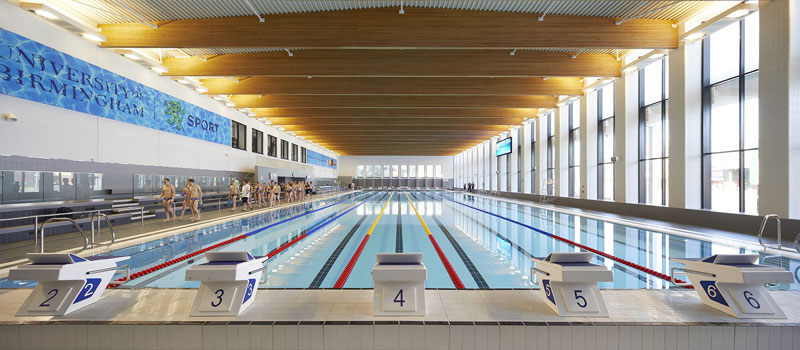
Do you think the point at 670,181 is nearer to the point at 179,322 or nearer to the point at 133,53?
the point at 179,322

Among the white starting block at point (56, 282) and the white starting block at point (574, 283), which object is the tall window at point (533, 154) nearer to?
the white starting block at point (574, 283)

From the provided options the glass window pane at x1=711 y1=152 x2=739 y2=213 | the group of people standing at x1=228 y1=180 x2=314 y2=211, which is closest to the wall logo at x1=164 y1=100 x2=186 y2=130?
the group of people standing at x1=228 y1=180 x2=314 y2=211

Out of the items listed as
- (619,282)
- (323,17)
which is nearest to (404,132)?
(323,17)

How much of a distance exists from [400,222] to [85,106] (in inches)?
297

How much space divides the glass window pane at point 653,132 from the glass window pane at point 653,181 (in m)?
0.24

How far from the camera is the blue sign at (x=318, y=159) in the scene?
91.1 ft

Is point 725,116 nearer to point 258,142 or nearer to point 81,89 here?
point 81,89

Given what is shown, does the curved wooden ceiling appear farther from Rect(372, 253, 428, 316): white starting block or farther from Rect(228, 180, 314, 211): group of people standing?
Rect(372, 253, 428, 316): white starting block

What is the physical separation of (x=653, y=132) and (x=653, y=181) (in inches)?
55.3

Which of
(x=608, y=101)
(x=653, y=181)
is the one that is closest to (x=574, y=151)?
(x=608, y=101)

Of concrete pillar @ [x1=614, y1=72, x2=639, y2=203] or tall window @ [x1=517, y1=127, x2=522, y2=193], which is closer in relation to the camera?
Result: concrete pillar @ [x1=614, y1=72, x2=639, y2=203]

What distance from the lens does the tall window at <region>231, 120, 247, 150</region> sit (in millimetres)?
14602

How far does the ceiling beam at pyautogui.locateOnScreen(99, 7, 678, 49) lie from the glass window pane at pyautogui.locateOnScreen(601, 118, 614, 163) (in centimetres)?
602

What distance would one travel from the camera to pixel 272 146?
63.3 ft
